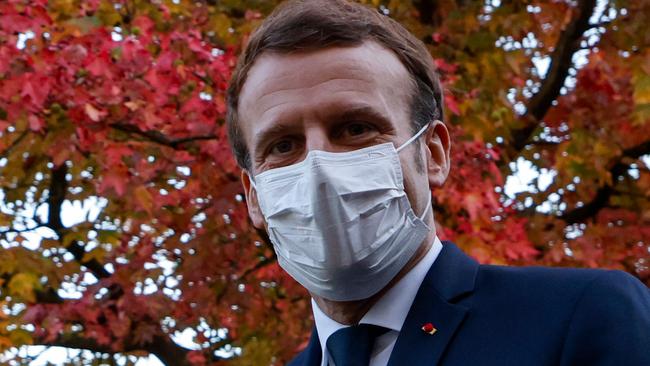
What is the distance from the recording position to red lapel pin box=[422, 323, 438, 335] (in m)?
2.44

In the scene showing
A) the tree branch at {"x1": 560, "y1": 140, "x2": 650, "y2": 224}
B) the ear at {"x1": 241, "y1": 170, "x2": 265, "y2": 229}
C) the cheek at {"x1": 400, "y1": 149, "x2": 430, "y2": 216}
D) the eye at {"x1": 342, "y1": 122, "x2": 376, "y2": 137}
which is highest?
the eye at {"x1": 342, "y1": 122, "x2": 376, "y2": 137}

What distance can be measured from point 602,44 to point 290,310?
286cm

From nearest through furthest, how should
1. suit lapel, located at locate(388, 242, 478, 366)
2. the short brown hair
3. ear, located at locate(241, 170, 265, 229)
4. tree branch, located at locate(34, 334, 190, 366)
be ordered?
suit lapel, located at locate(388, 242, 478, 366)
the short brown hair
ear, located at locate(241, 170, 265, 229)
tree branch, located at locate(34, 334, 190, 366)

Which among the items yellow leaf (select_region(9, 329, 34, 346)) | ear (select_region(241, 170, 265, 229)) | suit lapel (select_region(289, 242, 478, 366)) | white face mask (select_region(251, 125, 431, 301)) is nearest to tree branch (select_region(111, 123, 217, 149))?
yellow leaf (select_region(9, 329, 34, 346))

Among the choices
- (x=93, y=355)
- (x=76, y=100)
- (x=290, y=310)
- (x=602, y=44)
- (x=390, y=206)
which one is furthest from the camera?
(x=93, y=355)

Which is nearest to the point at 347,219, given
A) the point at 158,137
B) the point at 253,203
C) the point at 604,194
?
the point at 253,203

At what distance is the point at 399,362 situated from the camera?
7.83ft

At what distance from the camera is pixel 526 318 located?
234 cm

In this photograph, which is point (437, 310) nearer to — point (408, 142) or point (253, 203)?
point (408, 142)

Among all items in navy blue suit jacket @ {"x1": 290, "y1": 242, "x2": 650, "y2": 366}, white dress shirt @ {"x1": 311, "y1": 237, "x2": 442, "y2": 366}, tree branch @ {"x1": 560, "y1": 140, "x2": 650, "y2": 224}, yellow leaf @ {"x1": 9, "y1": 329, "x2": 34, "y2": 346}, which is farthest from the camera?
tree branch @ {"x1": 560, "y1": 140, "x2": 650, "y2": 224}

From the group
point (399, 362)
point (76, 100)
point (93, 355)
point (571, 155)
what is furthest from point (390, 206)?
point (93, 355)

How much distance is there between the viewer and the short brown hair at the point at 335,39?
107 inches

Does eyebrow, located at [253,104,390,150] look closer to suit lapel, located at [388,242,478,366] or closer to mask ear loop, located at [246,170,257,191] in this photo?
mask ear loop, located at [246,170,257,191]

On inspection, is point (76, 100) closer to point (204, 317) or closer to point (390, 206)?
point (204, 317)
